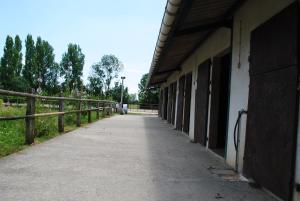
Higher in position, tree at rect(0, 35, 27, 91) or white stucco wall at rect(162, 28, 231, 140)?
tree at rect(0, 35, 27, 91)

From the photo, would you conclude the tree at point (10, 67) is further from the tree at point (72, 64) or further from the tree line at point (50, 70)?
the tree at point (72, 64)

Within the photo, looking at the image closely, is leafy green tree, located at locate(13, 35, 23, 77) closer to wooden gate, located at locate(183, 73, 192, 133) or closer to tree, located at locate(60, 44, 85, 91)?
tree, located at locate(60, 44, 85, 91)

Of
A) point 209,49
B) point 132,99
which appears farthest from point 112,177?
point 132,99

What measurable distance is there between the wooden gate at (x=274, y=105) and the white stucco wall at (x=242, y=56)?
0.29 m

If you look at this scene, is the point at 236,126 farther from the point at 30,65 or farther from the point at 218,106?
the point at 30,65

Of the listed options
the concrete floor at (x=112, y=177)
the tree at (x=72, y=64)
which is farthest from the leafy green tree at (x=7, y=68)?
the concrete floor at (x=112, y=177)

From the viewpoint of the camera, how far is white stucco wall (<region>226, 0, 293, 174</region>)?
6.12m

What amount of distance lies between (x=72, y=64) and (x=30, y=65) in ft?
55.3

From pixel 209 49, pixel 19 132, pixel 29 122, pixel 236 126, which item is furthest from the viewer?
pixel 209 49

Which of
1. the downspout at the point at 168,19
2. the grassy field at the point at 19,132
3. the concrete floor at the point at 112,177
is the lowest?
the concrete floor at the point at 112,177

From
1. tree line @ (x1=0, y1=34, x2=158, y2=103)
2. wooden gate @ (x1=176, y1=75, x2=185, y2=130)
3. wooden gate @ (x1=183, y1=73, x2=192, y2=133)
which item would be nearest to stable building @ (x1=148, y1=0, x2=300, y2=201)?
wooden gate @ (x1=183, y1=73, x2=192, y2=133)

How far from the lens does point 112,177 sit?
18.3 feet

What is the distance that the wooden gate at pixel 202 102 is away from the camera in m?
10.3

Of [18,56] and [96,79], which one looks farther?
[96,79]
